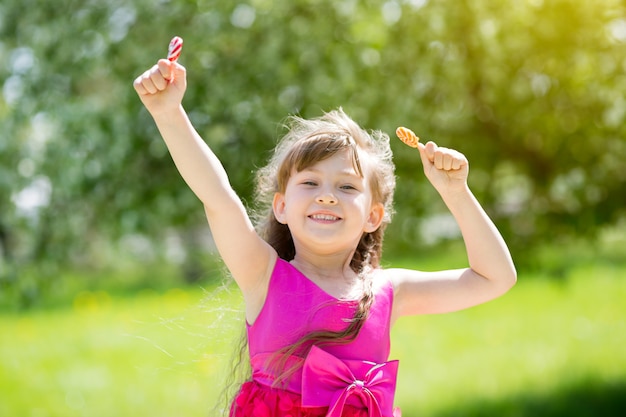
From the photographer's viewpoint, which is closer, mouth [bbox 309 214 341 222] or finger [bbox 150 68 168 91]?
finger [bbox 150 68 168 91]

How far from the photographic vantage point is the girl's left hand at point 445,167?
2.14m

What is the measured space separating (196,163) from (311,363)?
508 mm

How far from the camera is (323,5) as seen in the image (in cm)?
375

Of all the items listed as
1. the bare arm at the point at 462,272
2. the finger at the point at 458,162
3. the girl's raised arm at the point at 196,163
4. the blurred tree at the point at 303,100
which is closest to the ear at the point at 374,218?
the bare arm at the point at 462,272

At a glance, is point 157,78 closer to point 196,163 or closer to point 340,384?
point 196,163

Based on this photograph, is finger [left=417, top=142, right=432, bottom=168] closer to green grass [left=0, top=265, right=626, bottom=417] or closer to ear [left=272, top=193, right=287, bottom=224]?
ear [left=272, top=193, right=287, bottom=224]

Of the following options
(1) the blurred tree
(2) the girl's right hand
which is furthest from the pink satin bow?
(1) the blurred tree

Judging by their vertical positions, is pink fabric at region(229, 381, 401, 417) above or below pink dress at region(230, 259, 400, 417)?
below

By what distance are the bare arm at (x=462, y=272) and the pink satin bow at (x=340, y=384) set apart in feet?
0.79

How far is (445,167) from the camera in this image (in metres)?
2.16

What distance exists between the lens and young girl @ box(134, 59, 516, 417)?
1.95 metres

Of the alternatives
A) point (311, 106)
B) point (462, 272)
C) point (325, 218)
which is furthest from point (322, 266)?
point (311, 106)

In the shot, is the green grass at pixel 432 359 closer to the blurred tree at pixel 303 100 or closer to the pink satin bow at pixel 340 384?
the blurred tree at pixel 303 100

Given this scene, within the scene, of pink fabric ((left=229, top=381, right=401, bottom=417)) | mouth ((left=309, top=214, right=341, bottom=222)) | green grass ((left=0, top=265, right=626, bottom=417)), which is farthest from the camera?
green grass ((left=0, top=265, right=626, bottom=417))
